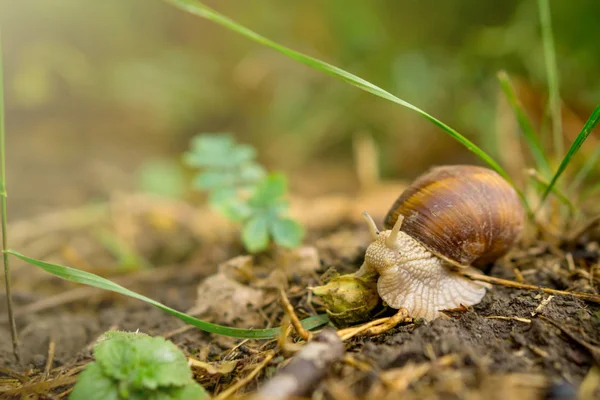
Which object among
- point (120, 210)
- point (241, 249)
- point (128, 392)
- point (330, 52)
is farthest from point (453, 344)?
point (330, 52)

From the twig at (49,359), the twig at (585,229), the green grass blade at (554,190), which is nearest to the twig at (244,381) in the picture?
the twig at (49,359)

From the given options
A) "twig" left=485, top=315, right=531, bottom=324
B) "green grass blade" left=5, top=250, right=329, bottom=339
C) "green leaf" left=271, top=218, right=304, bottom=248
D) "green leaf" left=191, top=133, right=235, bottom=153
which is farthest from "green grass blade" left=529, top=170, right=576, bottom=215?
Result: "green leaf" left=191, top=133, right=235, bottom=153

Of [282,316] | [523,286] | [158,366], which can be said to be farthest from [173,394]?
[523,286]

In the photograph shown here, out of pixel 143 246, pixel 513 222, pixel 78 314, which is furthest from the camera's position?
pixel 143 246

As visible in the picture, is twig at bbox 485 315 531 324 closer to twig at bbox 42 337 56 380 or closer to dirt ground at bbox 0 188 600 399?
dirt ground at bbox 0 188 600 399

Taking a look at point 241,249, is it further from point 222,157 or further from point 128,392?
point 128,392

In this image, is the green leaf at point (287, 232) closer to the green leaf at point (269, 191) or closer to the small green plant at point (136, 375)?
the green leaf at point (269, 191)
